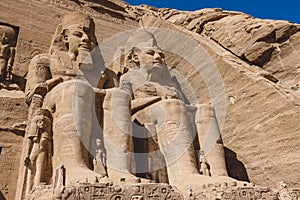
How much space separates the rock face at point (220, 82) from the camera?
515 centimetres

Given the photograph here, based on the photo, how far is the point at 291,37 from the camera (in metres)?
7.07

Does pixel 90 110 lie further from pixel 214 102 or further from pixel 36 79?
pixel 214 102

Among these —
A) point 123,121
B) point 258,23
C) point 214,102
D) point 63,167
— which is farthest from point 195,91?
point 63,167

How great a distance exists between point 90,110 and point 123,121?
43 cm

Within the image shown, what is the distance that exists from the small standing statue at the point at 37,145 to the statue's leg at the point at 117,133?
69cm

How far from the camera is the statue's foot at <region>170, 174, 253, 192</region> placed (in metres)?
4.07

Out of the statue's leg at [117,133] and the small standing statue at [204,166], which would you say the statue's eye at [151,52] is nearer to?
the statue's leg at [117,133]

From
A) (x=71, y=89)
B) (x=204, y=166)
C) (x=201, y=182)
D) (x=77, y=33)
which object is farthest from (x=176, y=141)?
(x=77, y=33)

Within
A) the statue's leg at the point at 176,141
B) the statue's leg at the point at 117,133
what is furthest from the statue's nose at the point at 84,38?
the statue's leg at the point at 176,141

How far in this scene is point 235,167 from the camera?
5.89 meters

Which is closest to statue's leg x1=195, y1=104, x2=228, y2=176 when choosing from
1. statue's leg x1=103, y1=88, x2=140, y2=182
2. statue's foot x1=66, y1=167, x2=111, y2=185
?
statue's leg x1=103, y1=88, x2=140, y2=182

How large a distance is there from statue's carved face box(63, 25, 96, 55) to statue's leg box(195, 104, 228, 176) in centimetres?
196

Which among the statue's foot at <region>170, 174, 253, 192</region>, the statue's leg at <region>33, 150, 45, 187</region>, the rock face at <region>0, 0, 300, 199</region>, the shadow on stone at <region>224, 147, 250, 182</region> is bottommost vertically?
the statue's foot at <region>170, 174, 253, 192</region>

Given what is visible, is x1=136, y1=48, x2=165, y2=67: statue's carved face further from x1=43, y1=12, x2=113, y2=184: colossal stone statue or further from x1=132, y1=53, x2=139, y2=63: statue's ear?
x1=43, y1=12, x2=113, y2=184: colossal stone statue
